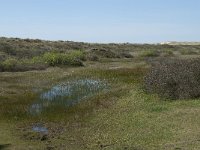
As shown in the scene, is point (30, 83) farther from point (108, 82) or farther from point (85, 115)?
point (85, 115)

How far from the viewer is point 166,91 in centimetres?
2131

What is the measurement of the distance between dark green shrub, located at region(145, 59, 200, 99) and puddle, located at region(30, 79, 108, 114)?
391 centimetres

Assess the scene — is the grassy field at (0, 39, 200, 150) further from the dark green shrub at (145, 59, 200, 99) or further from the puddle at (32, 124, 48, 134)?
the dark green shrub at (145, 59, 200, 99)

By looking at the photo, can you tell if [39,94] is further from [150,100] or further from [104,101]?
[150,100]

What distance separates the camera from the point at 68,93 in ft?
83.2

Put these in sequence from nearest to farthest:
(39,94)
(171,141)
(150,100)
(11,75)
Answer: (171,141), (150,100), (39,94), (11,75)

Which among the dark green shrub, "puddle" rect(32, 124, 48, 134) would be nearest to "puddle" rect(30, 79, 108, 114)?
"puddle" rect(32, 124, 48, 134)

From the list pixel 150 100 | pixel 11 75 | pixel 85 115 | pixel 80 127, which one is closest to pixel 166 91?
pixel 150 100

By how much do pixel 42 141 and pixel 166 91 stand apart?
8.53 meters

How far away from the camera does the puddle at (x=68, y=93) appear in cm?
2185

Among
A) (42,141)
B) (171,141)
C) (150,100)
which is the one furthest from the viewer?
(150,100)

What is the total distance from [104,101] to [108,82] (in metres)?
8.08

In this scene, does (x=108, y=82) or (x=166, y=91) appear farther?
(x=108, y=82)

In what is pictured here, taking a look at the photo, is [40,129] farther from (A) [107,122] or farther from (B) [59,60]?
(B) [59,60]
